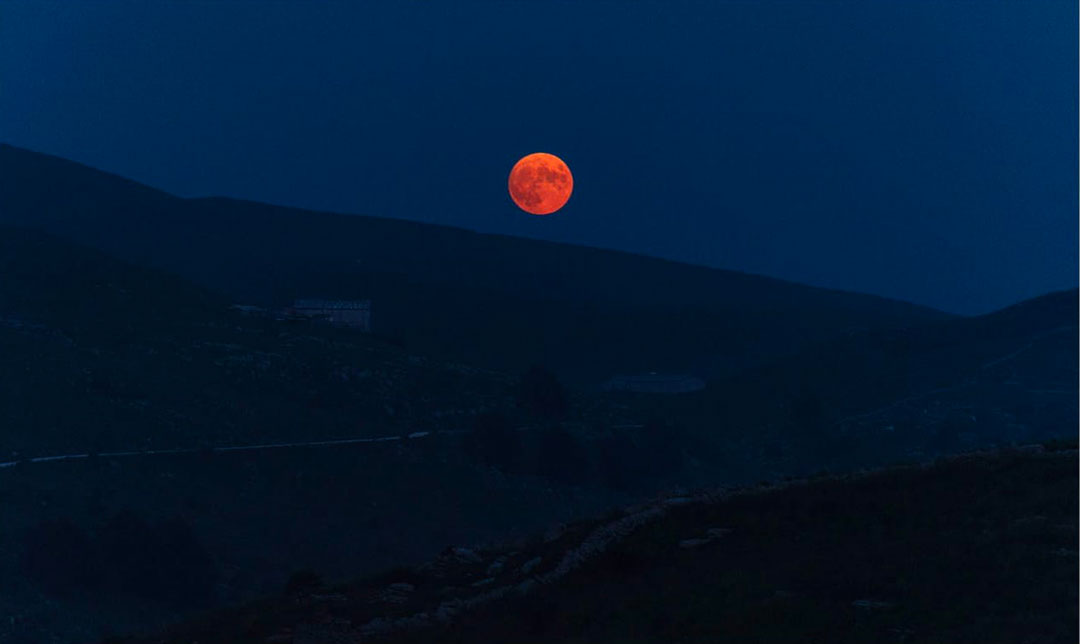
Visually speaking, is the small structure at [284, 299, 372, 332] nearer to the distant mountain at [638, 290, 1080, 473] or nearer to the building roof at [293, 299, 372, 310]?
the building roof at [293, 299, 372, 310]

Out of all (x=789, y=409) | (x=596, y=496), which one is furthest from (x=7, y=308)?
(x=789, y=409)

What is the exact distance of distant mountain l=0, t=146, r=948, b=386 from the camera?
14712 centimetres

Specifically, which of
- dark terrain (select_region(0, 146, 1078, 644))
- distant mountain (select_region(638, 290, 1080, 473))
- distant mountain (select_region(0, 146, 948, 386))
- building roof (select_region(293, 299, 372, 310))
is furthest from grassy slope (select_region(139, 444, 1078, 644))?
distant mountain (select_region(0, 146, 948, 386))

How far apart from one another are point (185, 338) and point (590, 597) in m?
67.4

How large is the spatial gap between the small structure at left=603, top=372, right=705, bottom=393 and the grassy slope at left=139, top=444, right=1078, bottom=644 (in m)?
84.1

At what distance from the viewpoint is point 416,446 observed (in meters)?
68.2

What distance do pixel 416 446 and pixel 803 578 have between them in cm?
5206

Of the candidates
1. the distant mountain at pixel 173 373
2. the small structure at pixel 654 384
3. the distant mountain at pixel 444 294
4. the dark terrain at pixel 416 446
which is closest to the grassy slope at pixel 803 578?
the dark terrain at pixel 416 446

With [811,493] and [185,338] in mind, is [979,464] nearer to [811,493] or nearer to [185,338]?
[811,493]

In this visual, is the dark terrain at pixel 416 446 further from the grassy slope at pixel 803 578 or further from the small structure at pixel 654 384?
the small structure at pixel 654 384

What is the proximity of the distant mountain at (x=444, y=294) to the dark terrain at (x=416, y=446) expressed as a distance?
2.88 m

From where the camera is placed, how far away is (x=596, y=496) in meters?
67.8

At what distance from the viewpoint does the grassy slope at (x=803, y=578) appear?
607 inches

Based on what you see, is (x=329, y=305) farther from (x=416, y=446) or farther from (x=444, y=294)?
(x=416, y=446)
